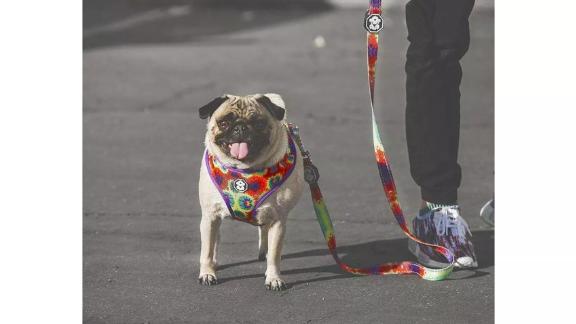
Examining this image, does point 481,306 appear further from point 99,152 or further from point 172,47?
point 172,47

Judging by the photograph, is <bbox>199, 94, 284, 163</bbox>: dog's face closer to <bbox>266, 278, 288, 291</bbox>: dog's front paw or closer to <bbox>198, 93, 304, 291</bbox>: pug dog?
<bbox>198, 93, 304, 291</bbox>: pug dog

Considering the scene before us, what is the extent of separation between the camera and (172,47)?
45.0 feet

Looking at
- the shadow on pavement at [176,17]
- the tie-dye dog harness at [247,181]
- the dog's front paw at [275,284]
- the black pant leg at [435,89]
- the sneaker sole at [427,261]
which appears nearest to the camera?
the tie-dye dog harness at [247,181]

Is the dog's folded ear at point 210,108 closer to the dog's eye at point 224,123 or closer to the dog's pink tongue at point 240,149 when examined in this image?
the dog's eye at point 224,123

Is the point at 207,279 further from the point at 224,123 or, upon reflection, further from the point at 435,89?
the point at 435,89

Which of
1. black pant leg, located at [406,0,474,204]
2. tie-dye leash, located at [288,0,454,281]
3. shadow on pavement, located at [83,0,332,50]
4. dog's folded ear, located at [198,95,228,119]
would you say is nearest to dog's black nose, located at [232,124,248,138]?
dog's folded ear, located at [198,95,228,119]

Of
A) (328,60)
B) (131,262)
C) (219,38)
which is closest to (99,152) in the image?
(131,262)

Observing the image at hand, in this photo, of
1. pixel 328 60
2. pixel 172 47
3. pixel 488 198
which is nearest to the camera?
pixel 488 198

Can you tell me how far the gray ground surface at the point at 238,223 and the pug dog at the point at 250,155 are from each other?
0.59 feet

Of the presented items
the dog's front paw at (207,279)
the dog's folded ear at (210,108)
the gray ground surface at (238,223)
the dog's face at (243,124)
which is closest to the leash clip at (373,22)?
the dog's face at (243,124)

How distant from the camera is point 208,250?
16.0 feet

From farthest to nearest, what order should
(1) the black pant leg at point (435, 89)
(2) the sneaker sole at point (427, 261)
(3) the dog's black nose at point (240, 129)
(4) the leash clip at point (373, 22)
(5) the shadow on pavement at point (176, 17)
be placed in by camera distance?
(5) the shadow on pavement at point (176, 17), (2) the sneaker sole at point (427, 261), (1) the black pant leg at point (435, 89), (4) the leash clip at point (373, 22), (3) the dog's black nose at point (240, 129)

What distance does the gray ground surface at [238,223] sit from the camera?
4.73 metres

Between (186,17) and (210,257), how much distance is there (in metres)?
13.3
